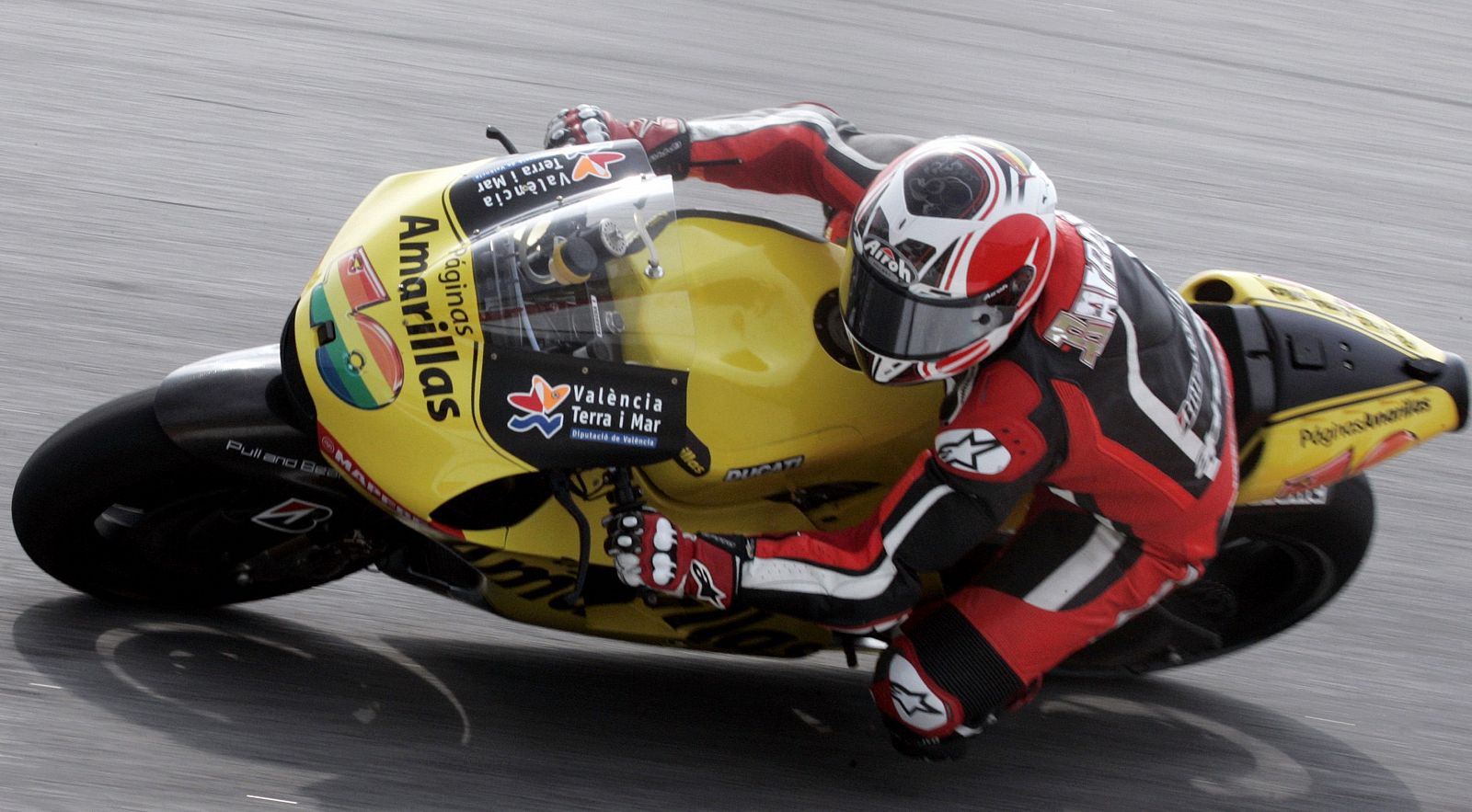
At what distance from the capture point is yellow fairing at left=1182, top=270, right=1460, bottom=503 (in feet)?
10.4

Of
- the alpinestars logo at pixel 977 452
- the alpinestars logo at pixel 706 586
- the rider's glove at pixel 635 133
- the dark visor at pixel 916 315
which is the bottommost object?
the alpinestars logo at pixel 706 586

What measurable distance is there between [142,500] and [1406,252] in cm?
477

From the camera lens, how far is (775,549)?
290 cm

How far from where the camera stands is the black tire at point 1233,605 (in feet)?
11.6

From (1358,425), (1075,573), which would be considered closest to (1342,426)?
(1358,425)

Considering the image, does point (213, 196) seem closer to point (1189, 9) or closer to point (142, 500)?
point (142, 500)

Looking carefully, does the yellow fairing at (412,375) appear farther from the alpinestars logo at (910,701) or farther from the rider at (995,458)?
the alpinestars logo at (910,701)

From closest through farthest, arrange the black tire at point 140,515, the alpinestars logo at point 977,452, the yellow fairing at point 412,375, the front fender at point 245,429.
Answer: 1. the yellow fairing at point 412,375
2. the alpinestars logo at point 977,452
3. the front fender at point 245,429
4. the black tire at point 140,515

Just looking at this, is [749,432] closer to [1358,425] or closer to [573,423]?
[573,423]

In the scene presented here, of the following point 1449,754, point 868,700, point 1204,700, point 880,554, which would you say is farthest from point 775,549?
point 1449,754

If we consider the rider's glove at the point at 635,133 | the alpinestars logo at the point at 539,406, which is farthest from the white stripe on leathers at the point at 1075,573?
the rider's glove at the point at 635,133

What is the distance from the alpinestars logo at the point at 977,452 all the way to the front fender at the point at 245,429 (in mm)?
1287

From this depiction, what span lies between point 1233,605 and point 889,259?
1.64 metres

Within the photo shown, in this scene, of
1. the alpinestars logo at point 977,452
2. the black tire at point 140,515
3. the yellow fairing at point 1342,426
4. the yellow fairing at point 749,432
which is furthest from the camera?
the yellow fairing at point 1342,426
